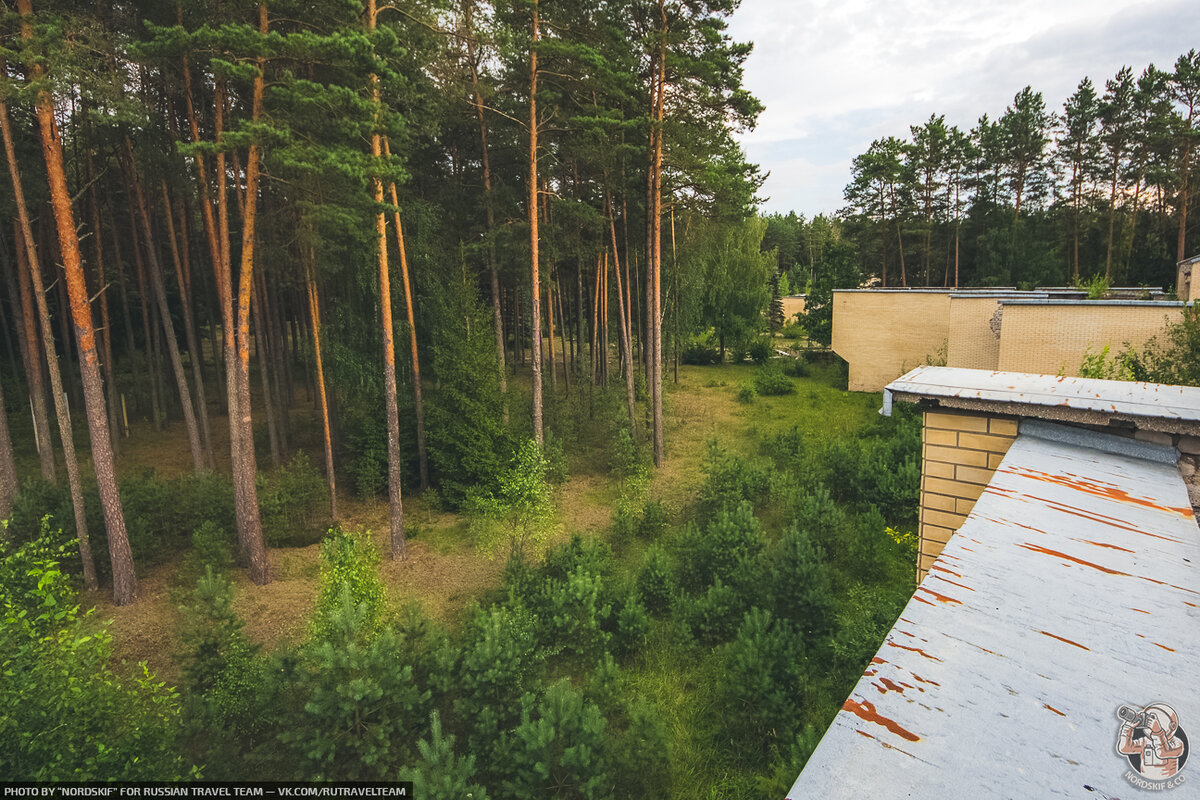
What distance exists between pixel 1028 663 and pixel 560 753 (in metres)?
4.48

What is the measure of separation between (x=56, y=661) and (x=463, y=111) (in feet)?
44.3

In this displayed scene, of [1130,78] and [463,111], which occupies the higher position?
[1130,78]

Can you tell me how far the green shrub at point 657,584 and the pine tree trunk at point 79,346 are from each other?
902cm

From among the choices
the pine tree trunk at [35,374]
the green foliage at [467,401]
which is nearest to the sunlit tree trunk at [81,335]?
the pine tree trunk at [35,374]

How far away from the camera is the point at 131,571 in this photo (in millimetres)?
9578

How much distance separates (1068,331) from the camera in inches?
509

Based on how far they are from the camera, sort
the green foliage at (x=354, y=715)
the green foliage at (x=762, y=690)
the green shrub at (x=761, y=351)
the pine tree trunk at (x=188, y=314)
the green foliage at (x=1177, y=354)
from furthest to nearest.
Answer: the green shrub at (x=761, y=351) → the pine tree trunk at (x=188, y=314) → the green foliage at (x=1177, y=354) → the green foliage at (x=762, y=690) → the green foliage at (x=354, y=715)

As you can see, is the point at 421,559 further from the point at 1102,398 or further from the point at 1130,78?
the point at 1130,78

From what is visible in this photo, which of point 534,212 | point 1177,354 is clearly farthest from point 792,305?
point 534,212

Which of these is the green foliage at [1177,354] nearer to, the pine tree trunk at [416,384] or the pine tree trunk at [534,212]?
the pine tree trunk at [534,212]

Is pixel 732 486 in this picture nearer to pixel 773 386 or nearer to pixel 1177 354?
pixel 1177 354

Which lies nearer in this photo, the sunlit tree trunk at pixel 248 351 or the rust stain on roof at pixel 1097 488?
the rust stain on roof at pixel 1097 488

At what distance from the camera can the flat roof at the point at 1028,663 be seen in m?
1.17

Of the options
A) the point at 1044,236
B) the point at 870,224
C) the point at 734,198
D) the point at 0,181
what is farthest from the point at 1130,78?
the point at 0,181
